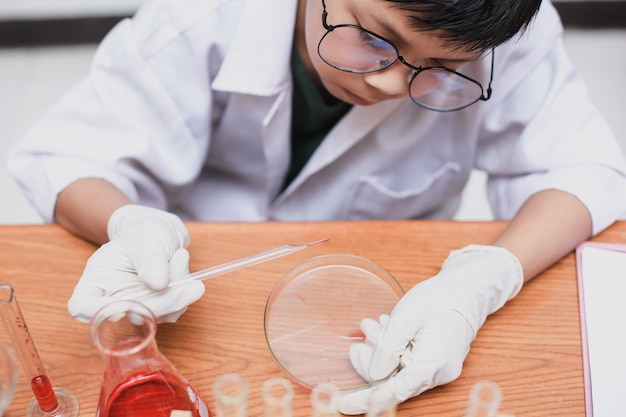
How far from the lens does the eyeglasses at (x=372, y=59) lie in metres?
0.92

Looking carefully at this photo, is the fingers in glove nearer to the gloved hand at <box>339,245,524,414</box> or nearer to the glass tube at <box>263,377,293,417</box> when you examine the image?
the gloved hand at <box>339,245,524,414</box>

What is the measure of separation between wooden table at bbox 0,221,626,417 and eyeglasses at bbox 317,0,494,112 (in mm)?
232

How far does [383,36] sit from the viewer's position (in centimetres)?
90

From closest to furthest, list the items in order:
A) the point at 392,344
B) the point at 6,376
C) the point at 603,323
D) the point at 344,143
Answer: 1. the point at 6,376
2. the point at 392,344
3. the point at 603,323
4. the point at 344,143

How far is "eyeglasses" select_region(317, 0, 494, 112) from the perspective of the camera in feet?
3.02

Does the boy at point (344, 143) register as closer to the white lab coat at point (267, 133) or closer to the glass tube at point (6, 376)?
the white lab coat at point (267, 133)

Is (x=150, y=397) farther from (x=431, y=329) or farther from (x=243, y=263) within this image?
(x=431, y=329)

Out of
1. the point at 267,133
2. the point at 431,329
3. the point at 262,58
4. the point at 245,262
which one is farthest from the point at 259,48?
the point at 431,329

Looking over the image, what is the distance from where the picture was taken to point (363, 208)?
1.43m

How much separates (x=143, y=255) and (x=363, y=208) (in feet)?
2.14

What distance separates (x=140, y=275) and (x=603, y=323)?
0.68 m

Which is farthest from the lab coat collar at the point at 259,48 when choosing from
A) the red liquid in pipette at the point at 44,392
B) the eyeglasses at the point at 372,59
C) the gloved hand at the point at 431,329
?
the red liquid in pipette at the point at 44,392

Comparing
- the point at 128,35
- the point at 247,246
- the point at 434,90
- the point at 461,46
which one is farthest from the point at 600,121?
the point at 128,35

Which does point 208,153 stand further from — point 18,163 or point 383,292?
point 383,292
